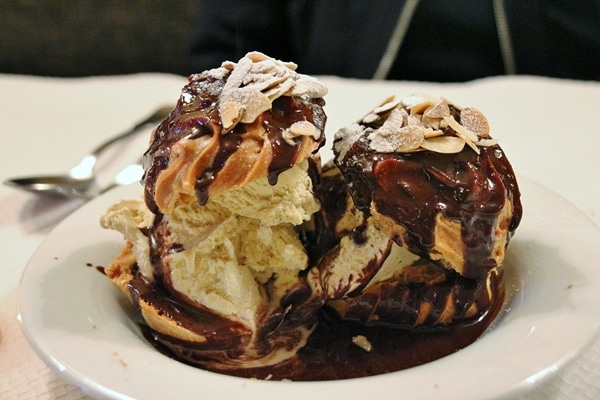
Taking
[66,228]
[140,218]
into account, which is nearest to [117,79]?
[66,228]

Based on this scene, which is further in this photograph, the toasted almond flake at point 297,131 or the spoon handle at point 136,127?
the spoon handle at point 136,127

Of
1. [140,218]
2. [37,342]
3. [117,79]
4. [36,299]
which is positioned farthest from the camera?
[117,79]

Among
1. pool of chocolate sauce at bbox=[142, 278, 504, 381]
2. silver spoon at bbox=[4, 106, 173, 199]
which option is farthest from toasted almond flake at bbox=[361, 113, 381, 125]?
silver spoon at bbox=[4, 106, 173, 199]

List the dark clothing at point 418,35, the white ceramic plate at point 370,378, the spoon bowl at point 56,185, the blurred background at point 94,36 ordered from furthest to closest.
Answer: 1. the blurred background at point 94,36
2. the dark clothing at point 418,35
3. the spoon bowl at point 56,185
4. the white ceramic plate at point 370,378

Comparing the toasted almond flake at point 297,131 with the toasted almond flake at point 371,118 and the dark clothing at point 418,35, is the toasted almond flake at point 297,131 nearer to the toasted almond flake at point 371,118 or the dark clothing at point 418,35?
the toasted almond flake at point 371,118

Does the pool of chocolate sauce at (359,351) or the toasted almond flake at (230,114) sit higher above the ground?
the toasted almond flake at (230,114)

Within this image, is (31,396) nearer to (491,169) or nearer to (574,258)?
(491,169)

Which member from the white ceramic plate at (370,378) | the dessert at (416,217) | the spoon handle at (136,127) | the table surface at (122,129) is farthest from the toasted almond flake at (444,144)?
the spoon handle at (136,127)

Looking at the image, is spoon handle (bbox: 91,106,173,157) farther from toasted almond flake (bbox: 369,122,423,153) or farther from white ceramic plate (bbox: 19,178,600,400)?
toasted almond flake (bbox: 369,122,423,153)

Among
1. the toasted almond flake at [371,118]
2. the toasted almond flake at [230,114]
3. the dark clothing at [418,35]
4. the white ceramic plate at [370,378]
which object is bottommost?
the dark clothing at [418,35]
